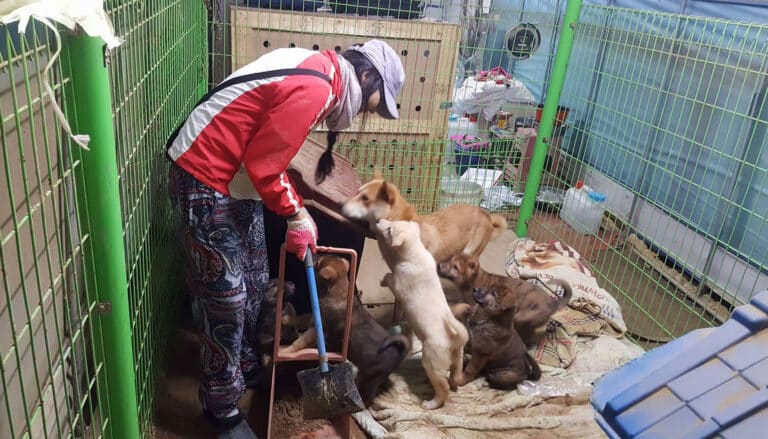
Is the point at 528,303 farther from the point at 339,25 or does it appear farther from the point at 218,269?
the point at 339,25

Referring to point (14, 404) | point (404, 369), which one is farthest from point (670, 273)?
point (14, 404)

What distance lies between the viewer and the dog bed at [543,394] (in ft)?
9.17

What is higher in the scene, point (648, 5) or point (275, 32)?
point (648, 5)

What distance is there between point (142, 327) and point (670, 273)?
160 inches

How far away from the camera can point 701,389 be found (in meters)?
0.94

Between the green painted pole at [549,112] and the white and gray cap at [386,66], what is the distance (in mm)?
2620

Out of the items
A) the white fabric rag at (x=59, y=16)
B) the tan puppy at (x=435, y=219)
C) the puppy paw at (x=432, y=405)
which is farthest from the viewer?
the tan puppy at (x=435, y=219)

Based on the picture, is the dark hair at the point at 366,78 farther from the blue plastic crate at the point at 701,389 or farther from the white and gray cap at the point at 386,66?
the blue plastic crate at the point at 701,389

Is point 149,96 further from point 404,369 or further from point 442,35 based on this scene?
point 442,35

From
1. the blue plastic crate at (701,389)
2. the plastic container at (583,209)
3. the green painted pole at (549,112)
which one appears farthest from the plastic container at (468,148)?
the blue plastic crate at (701,389)

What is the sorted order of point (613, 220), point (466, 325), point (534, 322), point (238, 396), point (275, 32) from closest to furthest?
point (238, 396) < point (466, 325) < point (534, 322) < point (275, 32) < point (613, 220)

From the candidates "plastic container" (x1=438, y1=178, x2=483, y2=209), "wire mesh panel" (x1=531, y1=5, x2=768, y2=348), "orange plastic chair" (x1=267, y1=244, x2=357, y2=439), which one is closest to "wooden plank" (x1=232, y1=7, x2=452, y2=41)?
"wire mesh panel" (x1=531, y1=5, x2=768, y2=348)

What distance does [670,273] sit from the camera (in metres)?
4.53

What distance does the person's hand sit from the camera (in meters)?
2.27
